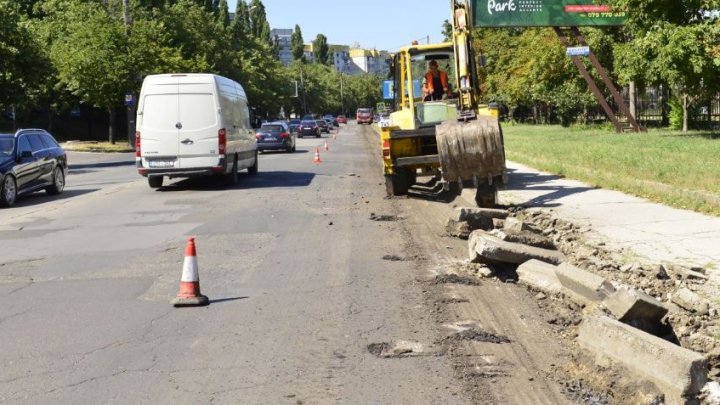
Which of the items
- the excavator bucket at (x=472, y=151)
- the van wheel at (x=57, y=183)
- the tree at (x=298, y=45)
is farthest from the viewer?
the tree at (x=298, y=45)

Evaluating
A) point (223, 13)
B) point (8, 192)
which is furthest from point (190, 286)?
point (223, 13)

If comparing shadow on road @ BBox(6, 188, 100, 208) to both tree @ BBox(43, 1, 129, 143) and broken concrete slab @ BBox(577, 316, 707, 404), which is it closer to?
broken concrete slab @ BBox(577, 316, 707, 404)

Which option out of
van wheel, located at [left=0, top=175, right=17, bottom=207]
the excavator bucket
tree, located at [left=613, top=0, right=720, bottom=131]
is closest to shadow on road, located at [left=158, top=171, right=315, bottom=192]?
van wheel, located at [left=0, top=175, right=17, bottom=207]

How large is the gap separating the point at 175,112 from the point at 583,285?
45.2 feet

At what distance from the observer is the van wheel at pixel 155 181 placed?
20281 millimetres

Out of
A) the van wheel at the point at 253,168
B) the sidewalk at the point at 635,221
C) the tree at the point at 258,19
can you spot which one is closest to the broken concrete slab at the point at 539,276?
the sidewalk at the point at 635,221

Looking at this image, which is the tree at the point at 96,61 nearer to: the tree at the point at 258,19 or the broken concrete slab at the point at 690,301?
the broken concrete slab at the point at 690,301

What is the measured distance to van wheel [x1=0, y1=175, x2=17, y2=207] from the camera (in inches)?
692

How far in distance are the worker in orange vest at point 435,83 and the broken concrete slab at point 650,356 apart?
39.4 ft

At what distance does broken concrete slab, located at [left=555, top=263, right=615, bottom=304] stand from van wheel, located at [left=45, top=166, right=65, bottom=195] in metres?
15.5

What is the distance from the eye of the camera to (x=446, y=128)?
14.1m

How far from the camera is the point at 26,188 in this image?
61.7 feet

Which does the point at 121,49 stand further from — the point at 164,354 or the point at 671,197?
the point at 164,354

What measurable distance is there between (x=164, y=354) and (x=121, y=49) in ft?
135
